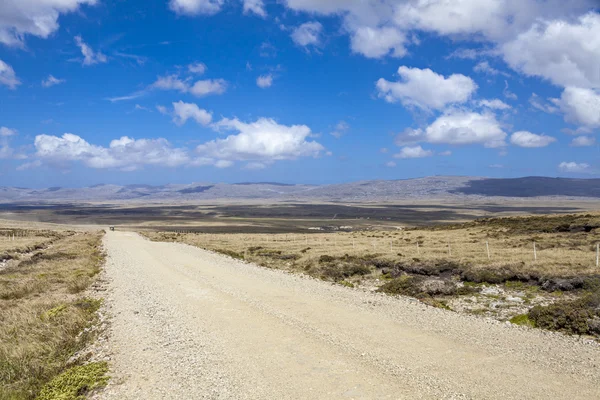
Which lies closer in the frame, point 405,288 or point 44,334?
point 44,334

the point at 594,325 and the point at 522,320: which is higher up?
the point at 594,325

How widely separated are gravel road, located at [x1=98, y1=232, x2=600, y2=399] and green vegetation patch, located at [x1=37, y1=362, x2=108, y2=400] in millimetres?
353

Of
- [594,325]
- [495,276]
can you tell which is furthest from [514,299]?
[594,325]

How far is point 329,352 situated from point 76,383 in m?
5.48

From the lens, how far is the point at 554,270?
1878 cm

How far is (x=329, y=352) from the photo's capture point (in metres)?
10.2

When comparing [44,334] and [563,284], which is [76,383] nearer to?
[44,334]

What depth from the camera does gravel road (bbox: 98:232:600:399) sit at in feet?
26.7

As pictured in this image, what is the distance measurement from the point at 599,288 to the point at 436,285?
5.57 meters

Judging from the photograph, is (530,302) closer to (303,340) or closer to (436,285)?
(436,285)

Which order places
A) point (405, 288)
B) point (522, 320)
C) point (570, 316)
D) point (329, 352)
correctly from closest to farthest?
point (329, 352) → point (570, 316) → point (522, 320) → point (405, 288)

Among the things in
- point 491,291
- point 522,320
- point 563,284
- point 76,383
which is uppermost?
point 563,284

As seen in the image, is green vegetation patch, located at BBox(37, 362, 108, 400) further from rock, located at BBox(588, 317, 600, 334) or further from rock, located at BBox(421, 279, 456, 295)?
rock, located at BBox(421, 279, 456, 295)

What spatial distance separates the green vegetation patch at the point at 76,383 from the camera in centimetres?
848
